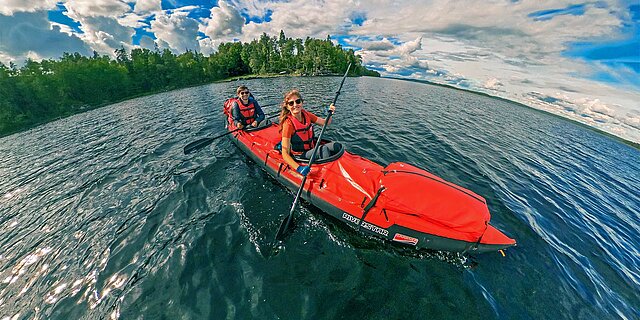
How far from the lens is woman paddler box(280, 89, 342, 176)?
6.48 meters

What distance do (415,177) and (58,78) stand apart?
216ft

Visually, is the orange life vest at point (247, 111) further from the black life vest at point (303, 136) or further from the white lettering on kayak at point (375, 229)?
the white lettering on kayak at point (375, 229)

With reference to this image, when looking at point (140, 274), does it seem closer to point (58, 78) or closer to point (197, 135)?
point (197, 135)

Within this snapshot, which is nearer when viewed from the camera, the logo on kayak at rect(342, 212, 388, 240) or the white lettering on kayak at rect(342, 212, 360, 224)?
the logo on kayak at rect(342, 212, 388, 240)

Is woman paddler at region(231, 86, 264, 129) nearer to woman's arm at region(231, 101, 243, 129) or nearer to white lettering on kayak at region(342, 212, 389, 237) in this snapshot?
woman's arm at region(231, 101, 243, 129)

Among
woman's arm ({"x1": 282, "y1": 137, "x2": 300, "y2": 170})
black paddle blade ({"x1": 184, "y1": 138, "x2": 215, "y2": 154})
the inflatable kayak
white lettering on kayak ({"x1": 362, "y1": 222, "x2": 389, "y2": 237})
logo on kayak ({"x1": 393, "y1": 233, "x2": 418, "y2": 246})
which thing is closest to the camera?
the inflatable kayak

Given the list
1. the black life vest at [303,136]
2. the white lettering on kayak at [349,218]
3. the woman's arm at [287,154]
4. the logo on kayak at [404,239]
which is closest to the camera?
the logo on kayak at [404,239]

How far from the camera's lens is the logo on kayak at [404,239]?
4.96 m

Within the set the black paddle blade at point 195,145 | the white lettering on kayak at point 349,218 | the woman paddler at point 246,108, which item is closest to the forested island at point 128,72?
the woman paddler at point 246,108

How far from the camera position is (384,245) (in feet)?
18.1

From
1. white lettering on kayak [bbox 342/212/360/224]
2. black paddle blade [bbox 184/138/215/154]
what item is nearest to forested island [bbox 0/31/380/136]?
black paddle blade [bbox 184/138/215/154]

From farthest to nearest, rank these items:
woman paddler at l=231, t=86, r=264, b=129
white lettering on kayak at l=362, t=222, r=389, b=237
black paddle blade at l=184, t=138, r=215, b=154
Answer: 1. woman paddler at l=231, t=86, r=264, b=129
2. black paddle blade at l=184, t=138, r=215, b=154
3. white lettering on kayak at l=362, t=222, r=389, b=237

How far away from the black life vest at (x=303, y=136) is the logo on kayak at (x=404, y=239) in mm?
3991

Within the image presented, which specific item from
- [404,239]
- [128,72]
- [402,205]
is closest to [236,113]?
[402,205]
